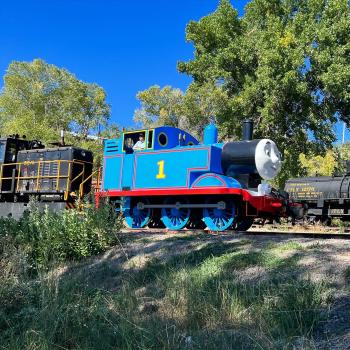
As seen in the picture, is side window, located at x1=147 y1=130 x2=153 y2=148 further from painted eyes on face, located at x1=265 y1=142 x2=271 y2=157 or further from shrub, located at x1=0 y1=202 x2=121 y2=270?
shrub, located at x1=0 y1=202 x2=121 y2=270

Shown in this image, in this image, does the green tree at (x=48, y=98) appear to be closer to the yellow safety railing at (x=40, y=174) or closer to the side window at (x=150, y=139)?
the yellow safety railing at (x=40, y=174)

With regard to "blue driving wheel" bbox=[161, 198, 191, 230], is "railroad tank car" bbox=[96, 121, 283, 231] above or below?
above

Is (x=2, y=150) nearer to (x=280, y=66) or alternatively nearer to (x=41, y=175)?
(x=41, y=175)

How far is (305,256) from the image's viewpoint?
21.8ft

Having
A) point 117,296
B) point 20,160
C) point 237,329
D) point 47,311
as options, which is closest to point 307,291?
point 237,329

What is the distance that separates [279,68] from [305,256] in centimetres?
1602

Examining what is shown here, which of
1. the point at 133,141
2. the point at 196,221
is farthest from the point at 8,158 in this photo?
the point at 196,221

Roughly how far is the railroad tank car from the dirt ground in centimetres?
155

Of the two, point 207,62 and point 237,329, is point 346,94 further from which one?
point 237,329

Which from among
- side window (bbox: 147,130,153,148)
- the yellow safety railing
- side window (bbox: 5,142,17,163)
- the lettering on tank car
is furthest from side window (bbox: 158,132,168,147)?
the lettering on tank car

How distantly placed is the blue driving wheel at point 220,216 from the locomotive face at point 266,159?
3.90ft

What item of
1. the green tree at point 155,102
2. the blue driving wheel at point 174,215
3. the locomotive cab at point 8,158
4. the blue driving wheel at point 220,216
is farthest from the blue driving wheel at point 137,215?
the green tree at point 155,102

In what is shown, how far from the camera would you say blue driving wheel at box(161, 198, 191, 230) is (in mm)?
12008

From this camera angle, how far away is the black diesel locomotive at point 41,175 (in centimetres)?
1600
